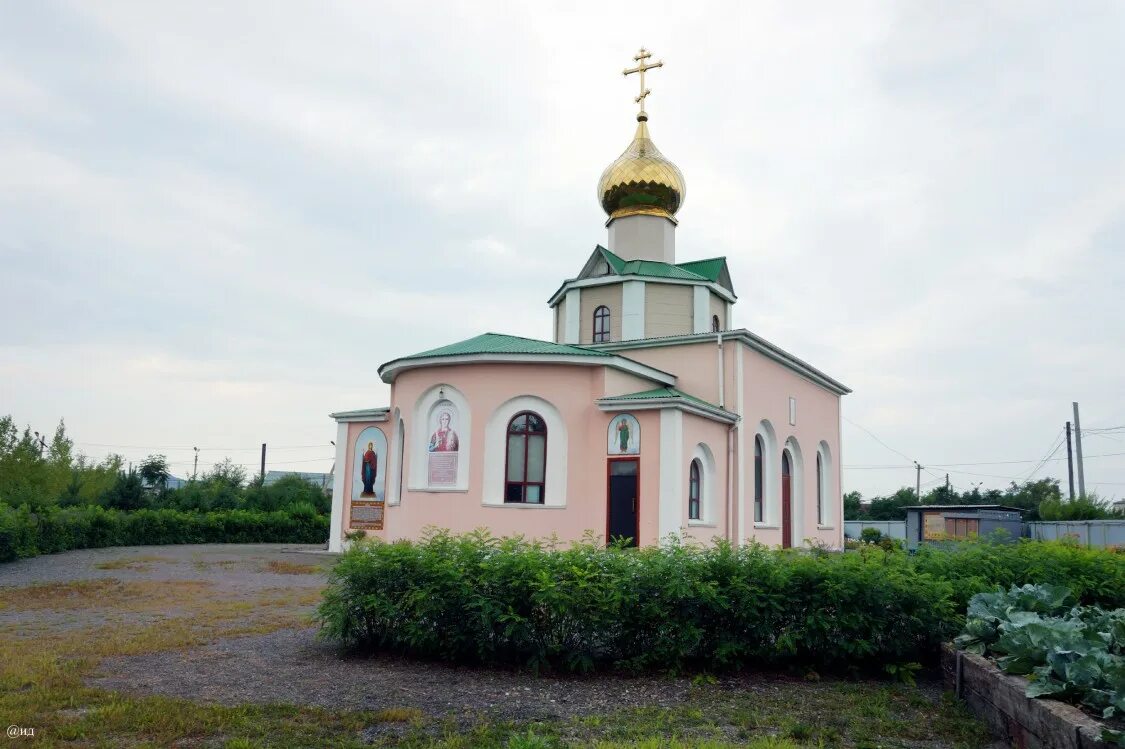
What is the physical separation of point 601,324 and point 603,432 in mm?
5783

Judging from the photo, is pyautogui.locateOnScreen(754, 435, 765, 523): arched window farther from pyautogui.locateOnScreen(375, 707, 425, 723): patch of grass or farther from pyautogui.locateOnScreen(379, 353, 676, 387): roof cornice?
pyautogui.locateOnScreen(375, 707, 425, 723): patch of grass

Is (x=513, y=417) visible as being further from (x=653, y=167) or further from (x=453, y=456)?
(x=653, y=167)

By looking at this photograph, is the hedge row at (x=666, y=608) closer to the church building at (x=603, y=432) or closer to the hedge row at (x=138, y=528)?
the church building at (x=603, y=432)

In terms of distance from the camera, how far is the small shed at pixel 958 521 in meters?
27.4

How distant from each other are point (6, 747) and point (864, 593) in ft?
19.1

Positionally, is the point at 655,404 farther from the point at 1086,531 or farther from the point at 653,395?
the point at 1086,531

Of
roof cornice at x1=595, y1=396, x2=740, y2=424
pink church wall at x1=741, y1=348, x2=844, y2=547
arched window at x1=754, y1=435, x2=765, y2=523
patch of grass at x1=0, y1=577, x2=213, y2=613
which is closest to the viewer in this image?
patch of grass at x1=0, y1=577, x2=213, y2=613

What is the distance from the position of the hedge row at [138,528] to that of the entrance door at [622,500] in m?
13.3

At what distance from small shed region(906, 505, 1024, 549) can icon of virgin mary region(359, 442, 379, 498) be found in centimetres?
1745

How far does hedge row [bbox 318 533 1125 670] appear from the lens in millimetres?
6625

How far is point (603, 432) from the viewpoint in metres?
15.4

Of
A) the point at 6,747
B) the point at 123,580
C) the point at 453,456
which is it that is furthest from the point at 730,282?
the point at 6,747

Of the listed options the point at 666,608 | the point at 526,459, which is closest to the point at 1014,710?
the point at 666,608

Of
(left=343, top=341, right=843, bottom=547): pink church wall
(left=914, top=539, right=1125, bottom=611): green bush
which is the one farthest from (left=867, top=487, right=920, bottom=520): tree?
(left=914, top=539, right=1125, bottom=611): green bush
